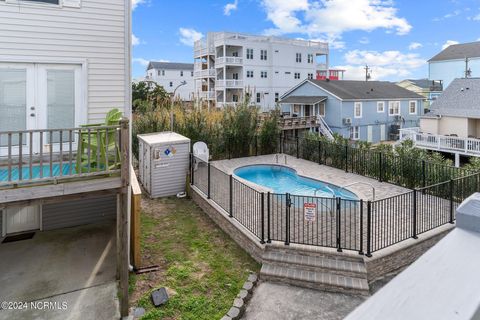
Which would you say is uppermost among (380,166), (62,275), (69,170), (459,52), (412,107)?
(459,52)

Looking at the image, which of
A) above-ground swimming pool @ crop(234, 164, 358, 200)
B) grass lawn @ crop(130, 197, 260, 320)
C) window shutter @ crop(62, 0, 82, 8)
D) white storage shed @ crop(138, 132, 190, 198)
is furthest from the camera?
above-ground swimming pool @ crop(234, 164, 358, 200)

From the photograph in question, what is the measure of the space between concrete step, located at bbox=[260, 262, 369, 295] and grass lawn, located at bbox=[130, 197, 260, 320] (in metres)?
0.51

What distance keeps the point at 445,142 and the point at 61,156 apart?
74.6 feet

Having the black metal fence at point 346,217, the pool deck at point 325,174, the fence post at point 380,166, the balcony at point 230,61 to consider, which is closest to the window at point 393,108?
the balcony at point 230,61

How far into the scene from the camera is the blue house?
28.9 metres

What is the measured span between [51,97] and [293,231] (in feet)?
19.9

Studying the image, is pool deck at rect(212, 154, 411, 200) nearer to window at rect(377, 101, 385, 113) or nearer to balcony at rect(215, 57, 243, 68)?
window at rect(377, 101, 385, 113)

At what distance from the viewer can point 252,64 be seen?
39000mm

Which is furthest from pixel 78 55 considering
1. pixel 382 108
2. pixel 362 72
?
pixel 362 72

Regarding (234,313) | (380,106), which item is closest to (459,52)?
(380,106)

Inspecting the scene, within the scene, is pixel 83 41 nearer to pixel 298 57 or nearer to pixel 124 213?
pixel 124 213

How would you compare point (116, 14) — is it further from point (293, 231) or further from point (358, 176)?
point (358, 176)

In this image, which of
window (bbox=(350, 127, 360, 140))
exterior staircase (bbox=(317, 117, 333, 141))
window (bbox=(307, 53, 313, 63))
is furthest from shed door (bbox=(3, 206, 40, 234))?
window (bbox=(307, 53, 313, 63))

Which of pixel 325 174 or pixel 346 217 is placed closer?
pixel 346 217
